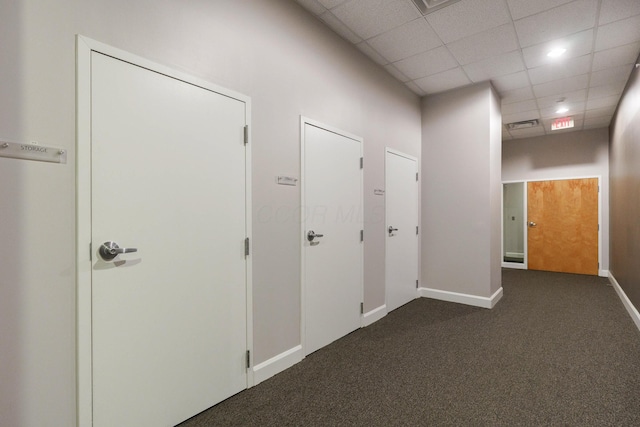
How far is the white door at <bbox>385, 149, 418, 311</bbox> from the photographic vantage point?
3658mm

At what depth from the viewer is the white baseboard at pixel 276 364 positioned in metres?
2.16

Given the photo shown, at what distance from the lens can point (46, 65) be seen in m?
1.30

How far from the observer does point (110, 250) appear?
1445 millimetres

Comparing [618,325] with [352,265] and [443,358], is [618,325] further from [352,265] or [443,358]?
[352,265]

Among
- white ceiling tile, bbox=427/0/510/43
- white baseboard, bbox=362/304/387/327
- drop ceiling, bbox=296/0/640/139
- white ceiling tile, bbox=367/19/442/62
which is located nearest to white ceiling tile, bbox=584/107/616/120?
drop ceiling, bbox=296/0/640/139

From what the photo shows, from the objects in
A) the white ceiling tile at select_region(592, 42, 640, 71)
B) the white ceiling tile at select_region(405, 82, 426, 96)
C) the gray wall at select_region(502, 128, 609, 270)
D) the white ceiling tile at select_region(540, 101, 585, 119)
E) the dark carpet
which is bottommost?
the dark carpet

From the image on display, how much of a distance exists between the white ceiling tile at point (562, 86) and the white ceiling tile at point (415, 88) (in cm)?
142

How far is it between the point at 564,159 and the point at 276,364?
691 cm

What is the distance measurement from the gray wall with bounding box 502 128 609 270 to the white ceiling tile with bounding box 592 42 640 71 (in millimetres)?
3213

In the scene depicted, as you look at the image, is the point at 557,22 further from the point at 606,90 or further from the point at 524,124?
the point at 524,124

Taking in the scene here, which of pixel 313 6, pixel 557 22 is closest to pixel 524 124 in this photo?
pixel 557 22

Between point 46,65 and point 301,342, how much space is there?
230 cm

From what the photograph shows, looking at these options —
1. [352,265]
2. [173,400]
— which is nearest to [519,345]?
[352,265]

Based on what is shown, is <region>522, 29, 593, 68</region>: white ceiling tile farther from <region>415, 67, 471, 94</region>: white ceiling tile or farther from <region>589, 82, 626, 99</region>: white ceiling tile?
<region>589, 82, 626, 99</region>: white ceiling tile
